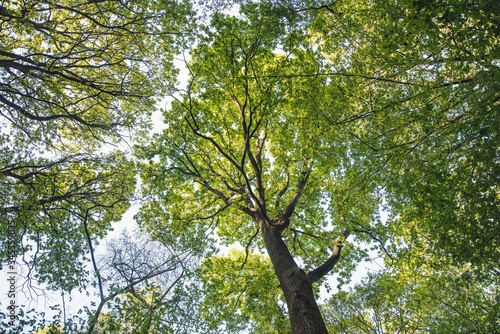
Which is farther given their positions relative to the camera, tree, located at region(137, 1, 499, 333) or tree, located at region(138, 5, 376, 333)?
tree, located at region(138, 5, 376, 333)

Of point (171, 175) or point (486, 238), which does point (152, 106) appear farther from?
point (486, 238)

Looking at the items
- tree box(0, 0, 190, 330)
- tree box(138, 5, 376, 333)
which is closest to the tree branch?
tree box(138, 5, 376, 333)

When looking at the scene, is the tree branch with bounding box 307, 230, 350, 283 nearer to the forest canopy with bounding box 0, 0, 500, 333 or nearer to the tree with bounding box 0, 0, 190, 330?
the forest canopy with bounding box 0, 0, 500, 333

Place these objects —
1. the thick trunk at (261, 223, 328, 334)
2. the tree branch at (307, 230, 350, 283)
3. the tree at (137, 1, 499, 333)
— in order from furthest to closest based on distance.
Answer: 1. the tree branch at (307, 230, 350, 283)
2. the thick trunk at (261, 223, 328, 334)
3. the tree at (137, 1, 499, 333)

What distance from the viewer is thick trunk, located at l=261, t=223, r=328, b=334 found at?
5535 millimetres

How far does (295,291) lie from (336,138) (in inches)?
170

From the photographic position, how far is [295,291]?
6.19 m

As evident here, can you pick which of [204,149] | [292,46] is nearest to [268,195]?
[204,149]

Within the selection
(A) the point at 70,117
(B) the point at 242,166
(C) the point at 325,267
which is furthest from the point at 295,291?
(A) the point at 70,117

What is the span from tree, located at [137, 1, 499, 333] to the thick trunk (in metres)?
0.03

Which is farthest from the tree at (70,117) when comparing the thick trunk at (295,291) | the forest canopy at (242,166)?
the thick trunk at (295,291)

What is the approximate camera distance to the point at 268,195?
10.2 meters

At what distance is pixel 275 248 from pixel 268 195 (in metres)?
2.93

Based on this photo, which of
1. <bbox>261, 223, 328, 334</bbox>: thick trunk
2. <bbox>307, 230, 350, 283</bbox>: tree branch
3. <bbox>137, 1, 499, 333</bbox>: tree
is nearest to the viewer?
<bbox>137, 1, 499, 333</bbox>: tree
